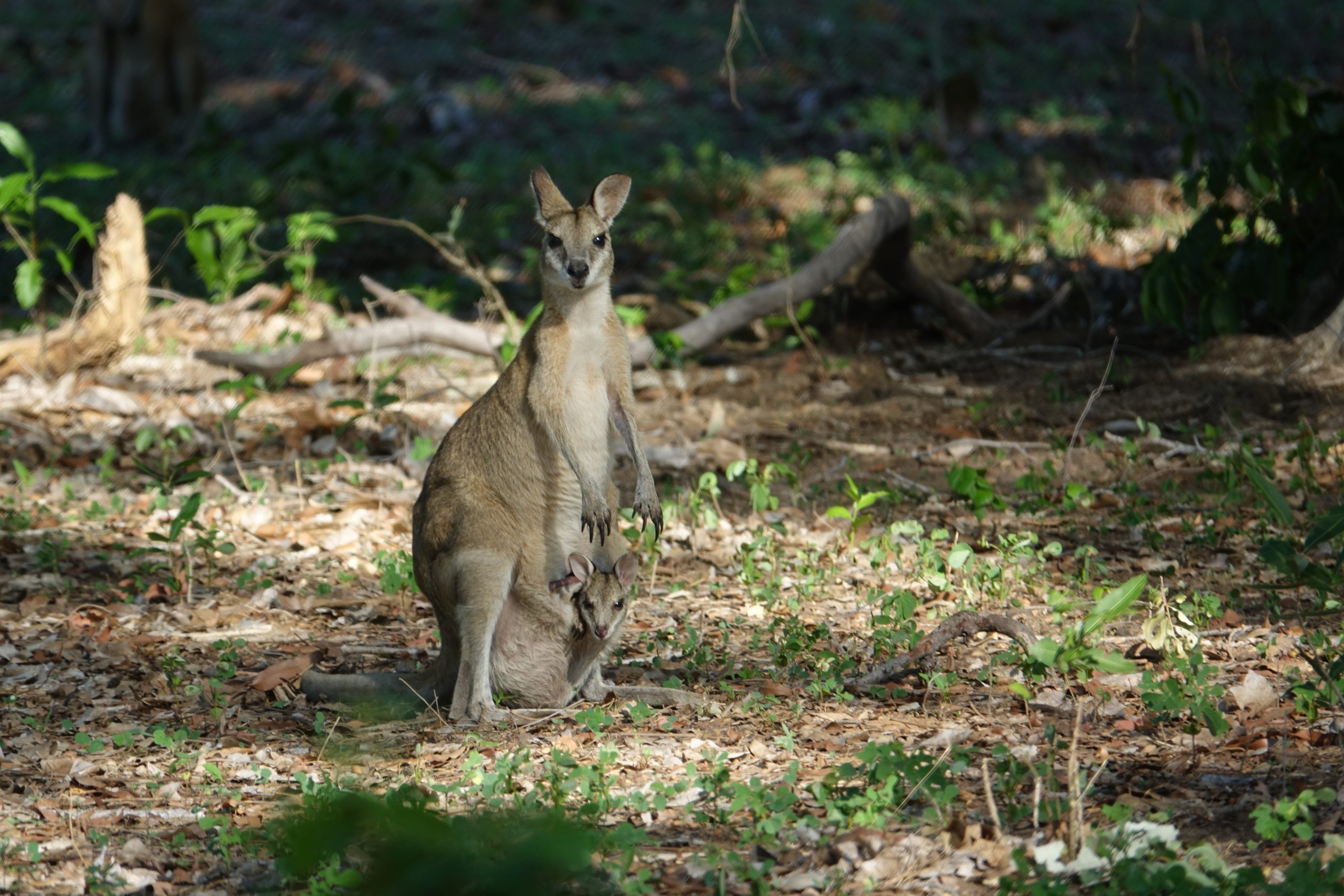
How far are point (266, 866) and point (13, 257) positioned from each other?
8840 mm

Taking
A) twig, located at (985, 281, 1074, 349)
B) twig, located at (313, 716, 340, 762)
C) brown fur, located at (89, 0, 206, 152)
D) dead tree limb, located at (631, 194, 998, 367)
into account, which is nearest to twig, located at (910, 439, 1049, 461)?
dead tree limb, located at (631, 194, 998, 367)

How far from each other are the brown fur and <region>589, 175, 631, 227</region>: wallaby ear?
984 centimetres

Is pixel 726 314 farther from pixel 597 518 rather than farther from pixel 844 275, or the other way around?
pixel 597 518

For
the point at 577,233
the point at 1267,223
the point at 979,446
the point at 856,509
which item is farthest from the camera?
the point at 1267,223

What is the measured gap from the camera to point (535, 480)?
163 inches

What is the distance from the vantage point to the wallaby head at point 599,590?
3895 mm

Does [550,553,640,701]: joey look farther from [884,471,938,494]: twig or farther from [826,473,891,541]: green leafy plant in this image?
[884,471,938,494]: twig

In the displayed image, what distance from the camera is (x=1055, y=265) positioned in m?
8.41

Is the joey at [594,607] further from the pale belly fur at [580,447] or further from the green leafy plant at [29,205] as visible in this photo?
the green leafy plant at [29,205]

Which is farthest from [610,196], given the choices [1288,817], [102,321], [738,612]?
[102,321]

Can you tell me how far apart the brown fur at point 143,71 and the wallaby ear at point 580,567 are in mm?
10460

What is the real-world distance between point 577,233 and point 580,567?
1.00 meters

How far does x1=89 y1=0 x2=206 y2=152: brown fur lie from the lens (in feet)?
41.2

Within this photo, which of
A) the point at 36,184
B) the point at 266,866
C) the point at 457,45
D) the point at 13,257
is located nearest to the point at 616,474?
the point at 36,184
